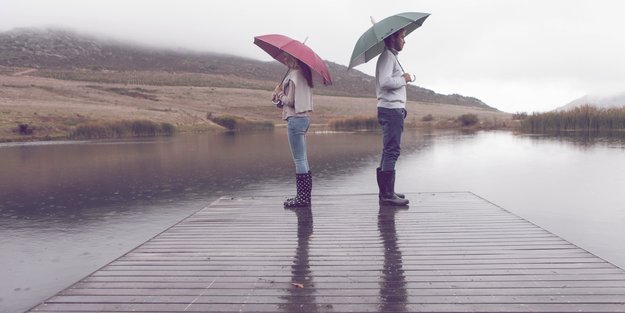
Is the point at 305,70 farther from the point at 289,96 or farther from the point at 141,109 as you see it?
the point at 141,109

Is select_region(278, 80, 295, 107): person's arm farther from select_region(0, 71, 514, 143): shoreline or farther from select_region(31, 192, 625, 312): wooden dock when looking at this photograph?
select_region(0, 71, 514, 143): shoreline

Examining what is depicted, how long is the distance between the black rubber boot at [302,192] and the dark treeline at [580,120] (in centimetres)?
2933

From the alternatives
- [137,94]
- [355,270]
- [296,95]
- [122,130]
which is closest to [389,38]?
[296,95]

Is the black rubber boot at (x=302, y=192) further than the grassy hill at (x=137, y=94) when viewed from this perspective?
No

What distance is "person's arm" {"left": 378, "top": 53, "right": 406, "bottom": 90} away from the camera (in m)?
6.14

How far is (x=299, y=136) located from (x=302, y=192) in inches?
35.4

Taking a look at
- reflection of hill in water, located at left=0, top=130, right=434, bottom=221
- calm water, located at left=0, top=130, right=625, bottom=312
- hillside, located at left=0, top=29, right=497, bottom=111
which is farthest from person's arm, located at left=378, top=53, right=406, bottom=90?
hillside, located at left=0, top=29, right=497, bottom=111

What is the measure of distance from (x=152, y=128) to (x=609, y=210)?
118 ft

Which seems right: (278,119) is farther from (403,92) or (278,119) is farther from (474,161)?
(403,92)

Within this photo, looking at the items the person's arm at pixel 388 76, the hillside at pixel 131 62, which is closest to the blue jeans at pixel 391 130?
the person's arm at pixel 388 76

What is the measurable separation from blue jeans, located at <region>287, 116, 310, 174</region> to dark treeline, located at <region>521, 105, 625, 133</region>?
2960cm

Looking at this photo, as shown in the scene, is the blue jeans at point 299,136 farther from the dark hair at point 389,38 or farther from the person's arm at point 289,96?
the dark hair at point 389,38

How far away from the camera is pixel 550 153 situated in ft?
62.5

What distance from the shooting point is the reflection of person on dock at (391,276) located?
348 cm
